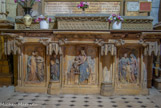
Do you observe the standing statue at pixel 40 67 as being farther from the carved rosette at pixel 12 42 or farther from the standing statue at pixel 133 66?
the standing statue at pixel 133 66

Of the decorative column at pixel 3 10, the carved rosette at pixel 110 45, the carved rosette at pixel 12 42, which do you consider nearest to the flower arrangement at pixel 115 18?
the carved rosette at pixel 110 45

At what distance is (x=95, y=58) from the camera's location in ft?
22.7

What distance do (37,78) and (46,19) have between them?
2253 mm

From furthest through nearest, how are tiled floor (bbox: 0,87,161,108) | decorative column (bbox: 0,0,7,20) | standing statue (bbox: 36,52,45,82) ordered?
decorative column (bbox: 0,0,7,20), standing statue (bbox: 36,52,45,82), tiled floor (bbox: 0,87,161,108)

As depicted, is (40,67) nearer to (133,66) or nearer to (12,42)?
(12,42)

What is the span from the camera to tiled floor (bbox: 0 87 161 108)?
5.80 metres

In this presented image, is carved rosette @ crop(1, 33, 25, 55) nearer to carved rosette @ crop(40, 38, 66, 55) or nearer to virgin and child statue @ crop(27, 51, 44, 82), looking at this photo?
virgin and child statue @ crop(27, 51, 44, 82)

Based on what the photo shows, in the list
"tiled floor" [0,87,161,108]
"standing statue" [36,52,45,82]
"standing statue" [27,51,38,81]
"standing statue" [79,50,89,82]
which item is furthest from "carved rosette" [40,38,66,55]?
"tiled floor" [0,87,161,108]

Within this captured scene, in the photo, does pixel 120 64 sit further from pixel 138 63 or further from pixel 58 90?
pixel 58 90

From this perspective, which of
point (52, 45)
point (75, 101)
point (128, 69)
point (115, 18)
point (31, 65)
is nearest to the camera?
point (75, 101)

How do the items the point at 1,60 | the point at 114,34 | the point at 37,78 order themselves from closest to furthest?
the point at 114,34, the point at 37,78, the point at 1,60

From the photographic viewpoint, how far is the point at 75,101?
6.16 meters

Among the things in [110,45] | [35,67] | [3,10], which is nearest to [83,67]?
[110,45]

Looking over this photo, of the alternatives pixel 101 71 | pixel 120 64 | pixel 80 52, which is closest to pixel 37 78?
pixel 80 52
